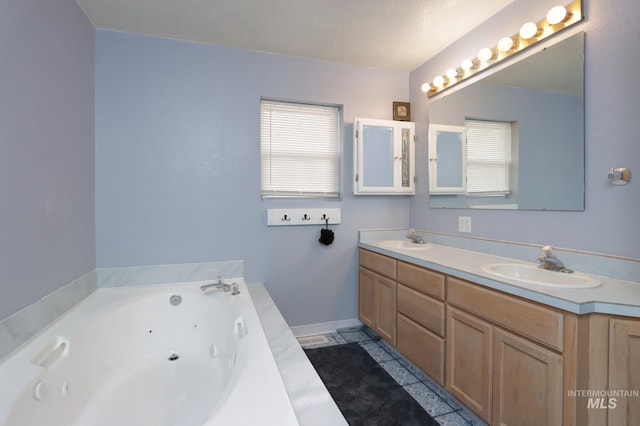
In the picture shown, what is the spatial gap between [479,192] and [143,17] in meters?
2.57

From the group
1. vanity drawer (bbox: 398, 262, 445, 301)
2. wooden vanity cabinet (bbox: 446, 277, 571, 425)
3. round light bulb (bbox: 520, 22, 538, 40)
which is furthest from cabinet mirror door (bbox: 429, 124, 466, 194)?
wooden vanity cabinet (bbox: 446, 277, 571, 425)

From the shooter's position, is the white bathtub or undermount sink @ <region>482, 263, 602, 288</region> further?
undermount sink @ <region>482, 263, 602, 288</region>

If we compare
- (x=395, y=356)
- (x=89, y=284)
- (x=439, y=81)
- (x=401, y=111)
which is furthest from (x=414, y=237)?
(x=89, y=284)

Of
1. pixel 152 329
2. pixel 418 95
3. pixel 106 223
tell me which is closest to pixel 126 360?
pixel 152 329

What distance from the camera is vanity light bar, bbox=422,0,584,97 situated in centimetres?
152

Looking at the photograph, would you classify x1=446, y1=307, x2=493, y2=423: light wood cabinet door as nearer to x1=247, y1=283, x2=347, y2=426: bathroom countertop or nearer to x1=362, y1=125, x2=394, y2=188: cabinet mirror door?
x1=247, y1=283, x2=347, y2=426: bathroom countertop

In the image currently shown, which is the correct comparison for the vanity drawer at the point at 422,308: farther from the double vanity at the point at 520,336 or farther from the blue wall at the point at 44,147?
the blue wall at the point at 44,147

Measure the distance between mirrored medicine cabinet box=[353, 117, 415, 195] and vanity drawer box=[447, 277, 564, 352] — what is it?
47.1 inches

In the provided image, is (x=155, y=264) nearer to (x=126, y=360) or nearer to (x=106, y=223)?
(x=106, y=223)

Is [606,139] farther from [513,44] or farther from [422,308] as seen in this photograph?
[422,308]

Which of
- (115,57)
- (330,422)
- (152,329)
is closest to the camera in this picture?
(330,422)

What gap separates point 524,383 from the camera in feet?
4.06

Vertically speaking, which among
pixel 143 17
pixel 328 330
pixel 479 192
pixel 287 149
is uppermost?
pixel 143 17

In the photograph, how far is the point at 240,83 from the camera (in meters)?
2.38
